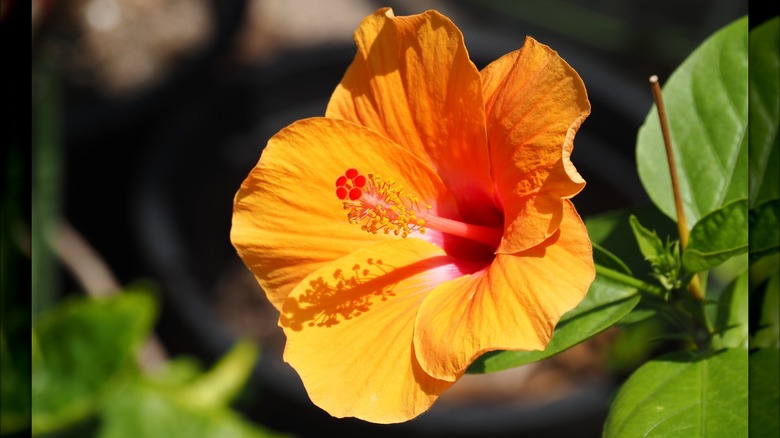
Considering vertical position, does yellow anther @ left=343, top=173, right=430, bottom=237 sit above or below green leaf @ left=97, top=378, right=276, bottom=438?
above

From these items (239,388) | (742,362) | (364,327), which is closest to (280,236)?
(364,327)

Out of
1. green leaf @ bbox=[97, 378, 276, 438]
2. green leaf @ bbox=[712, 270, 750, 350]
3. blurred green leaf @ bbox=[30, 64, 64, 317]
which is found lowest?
green leaf @ bbox=[97, 378, 276, 438]

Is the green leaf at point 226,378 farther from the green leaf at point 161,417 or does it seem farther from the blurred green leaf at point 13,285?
the blurred green leaf at point 13,285

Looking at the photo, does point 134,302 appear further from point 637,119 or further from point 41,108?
point 637,119

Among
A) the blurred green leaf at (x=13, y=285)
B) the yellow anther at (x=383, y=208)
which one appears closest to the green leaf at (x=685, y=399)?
the yellow anther at (x=383, y=208)

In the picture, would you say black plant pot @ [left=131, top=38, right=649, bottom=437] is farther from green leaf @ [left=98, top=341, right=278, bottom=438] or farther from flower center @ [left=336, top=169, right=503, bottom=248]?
flower center @ [left=336, top=169, right=503, bottom=248]

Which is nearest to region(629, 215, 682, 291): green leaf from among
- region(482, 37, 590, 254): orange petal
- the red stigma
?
region(482, 37, 590, 254): orange petal
